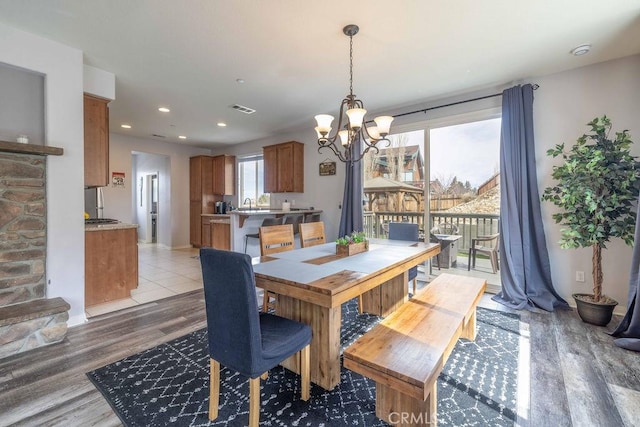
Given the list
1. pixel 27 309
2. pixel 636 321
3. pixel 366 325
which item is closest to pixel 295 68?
pixel 366 325

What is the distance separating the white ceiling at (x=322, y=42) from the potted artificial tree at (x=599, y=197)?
3.29 feet

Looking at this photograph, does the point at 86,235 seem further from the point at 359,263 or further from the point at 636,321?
the point at 636,321

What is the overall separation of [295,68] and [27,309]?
3366 mm

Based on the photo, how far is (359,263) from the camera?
2.10 meters

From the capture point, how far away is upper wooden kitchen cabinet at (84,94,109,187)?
3178 millimetres

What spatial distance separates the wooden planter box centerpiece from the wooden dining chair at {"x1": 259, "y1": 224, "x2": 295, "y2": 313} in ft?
2.03

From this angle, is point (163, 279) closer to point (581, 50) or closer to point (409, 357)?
point (409, 357)

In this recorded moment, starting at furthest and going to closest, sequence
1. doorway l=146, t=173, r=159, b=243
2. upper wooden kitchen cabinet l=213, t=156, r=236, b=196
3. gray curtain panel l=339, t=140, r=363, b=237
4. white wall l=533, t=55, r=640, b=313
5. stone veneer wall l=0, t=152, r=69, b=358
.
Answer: doorway l=146, t=173, r=159, b=243
upper wooden kitchen cabinet l=213, t=156, r=236, b=196
gray curtain panel l=339, t=140, r=363, b=237
white wall l=533, t=55, r=640, b=313
stone veneer wall l=0, t=152, r=69, b=358

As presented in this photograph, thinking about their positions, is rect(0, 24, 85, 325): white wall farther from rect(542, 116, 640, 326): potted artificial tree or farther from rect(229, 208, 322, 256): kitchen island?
rect(542, 116, 640, 326): potted artificial tree

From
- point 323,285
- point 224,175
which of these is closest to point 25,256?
point 323,285

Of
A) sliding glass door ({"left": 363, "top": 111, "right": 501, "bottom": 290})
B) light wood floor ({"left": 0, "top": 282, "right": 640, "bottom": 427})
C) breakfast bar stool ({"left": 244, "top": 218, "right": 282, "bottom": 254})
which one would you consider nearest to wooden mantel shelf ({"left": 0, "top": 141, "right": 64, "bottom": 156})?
light wood floor ({"left": 0, "top": 282, "right": 640, "bottom": 427})

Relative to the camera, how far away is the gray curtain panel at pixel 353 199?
4625 mm

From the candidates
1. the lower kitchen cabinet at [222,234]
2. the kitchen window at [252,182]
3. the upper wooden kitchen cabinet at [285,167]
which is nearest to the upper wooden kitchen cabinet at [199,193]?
the kitchen window at [252,182]

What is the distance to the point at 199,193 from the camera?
7152 millimetres
